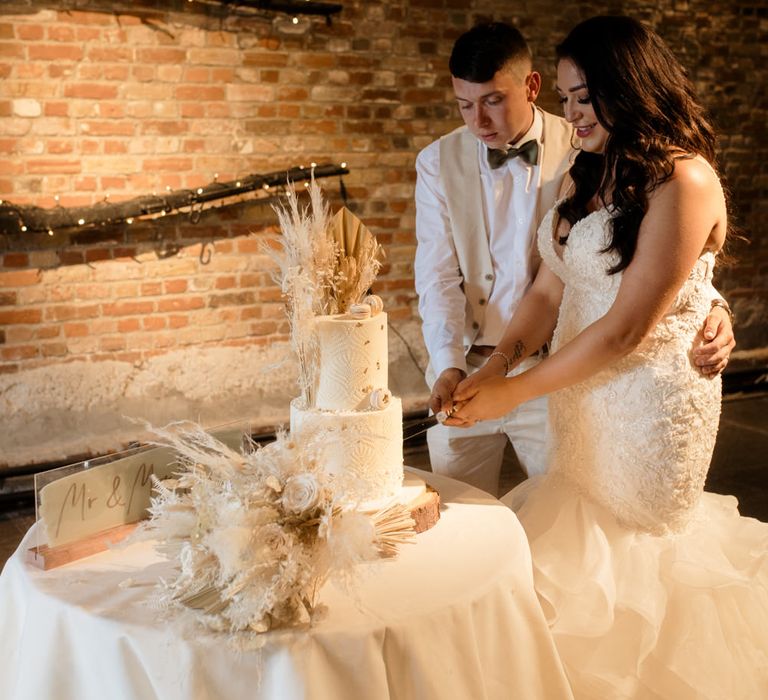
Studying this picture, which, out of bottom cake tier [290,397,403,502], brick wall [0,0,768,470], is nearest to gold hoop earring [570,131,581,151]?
bottom cake tier [290,397,403,502]

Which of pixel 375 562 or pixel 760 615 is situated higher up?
pixel 375 562

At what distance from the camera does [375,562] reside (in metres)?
1.63

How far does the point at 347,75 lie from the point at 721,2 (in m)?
2.59

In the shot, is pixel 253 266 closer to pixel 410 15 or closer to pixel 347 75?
pixel 347 75

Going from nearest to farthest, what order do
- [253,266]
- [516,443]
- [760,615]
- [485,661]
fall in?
[485,661] → [760,615] → [516,443] → [253,266]

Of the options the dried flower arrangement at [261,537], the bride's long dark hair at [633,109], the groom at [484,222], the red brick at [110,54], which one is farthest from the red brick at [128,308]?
the dried flower arrangement at [261,537]

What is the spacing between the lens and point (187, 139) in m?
4.45

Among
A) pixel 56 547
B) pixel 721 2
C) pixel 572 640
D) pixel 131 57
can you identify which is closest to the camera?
pixel 56 547

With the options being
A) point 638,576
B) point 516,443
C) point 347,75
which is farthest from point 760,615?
point 347,75

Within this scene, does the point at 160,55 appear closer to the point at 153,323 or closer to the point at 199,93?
the point at 199,93

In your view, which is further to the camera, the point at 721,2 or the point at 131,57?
the point at 721,2

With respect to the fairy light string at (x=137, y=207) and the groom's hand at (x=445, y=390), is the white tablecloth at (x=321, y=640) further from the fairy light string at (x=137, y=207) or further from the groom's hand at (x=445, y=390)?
the fairy light string at (x=137, y=207)

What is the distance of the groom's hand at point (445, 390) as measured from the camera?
2139mm

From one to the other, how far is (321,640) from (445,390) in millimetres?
882
